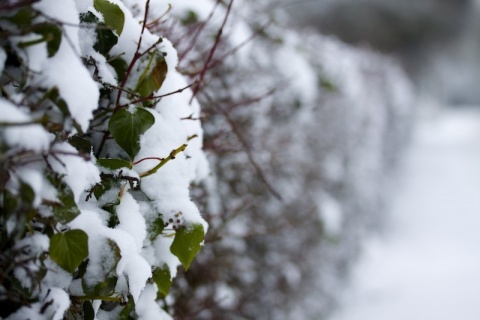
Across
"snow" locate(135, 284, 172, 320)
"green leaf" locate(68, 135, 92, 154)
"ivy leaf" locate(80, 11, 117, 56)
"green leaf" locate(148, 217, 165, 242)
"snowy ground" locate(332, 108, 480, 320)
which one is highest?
"snowy ground" locate(332, 108, 480, 320)

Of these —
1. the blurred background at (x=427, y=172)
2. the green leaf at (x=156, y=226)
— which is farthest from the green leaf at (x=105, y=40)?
the blurred background at (x=427, y=172)

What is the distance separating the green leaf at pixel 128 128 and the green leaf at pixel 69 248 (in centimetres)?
23

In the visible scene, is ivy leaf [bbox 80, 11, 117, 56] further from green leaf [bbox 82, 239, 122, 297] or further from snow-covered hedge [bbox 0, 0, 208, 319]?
green leaf [bbox 82, 239, 122, 297]

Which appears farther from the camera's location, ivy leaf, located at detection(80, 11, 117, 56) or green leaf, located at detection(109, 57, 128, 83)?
green leaf, located at detection(109, 57, 128, 83)

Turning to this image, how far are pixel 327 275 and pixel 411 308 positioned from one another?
3.86 feet

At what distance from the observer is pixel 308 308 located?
182 inches

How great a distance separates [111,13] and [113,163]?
0.30m

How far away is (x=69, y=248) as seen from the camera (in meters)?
0.89

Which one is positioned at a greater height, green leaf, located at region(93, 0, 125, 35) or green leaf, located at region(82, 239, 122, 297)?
green leaf, located at region(93, 0, 125, 35)

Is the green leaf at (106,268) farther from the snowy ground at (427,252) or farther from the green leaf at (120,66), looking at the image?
the snowy ground at (427,252)

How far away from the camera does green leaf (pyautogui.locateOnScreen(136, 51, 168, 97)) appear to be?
1.16 m

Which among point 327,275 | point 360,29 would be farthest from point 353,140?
point 360,29

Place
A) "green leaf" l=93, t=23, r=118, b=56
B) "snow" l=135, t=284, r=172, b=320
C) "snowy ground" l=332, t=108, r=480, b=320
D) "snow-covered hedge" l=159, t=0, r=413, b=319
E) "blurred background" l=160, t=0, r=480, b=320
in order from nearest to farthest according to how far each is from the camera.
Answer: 1. "green leaf" l=93, t=23, r=118, b=56
2. "snow" l=135, t=284, r=172, b=320
3. "snow-covered hedge" l=159, t=0, r=413, b=319
4. "blurred background" l=160, t=0, r=480, b=320
5. "snowy ground" l=332, t=108, r=480, b=320

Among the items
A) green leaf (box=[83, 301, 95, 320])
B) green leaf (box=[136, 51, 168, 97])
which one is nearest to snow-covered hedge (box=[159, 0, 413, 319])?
green leaf (box=[136, 51, 168, 97])
